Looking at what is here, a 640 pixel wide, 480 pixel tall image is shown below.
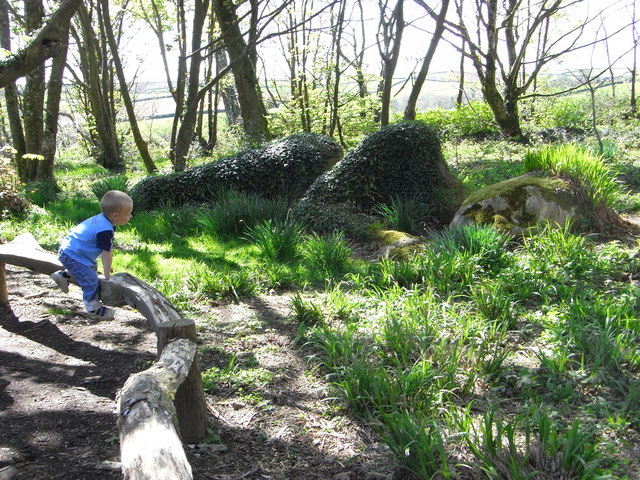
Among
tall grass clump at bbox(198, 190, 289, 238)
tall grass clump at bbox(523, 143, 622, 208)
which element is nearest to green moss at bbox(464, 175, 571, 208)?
tall grass clump at bbox(523, 143, 622, 208)

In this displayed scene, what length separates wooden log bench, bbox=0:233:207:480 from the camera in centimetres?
163

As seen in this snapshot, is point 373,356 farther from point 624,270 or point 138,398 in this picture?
point 624,270

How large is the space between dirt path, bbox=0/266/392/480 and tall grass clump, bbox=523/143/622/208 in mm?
3821

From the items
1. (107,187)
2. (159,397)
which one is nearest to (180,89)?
(107,187)

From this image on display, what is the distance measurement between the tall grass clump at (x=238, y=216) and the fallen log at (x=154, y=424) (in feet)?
15.4

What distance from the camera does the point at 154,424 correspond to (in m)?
1.86

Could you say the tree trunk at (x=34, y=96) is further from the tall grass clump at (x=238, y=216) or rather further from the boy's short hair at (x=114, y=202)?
the boy's short hair at (x=114, y=202)

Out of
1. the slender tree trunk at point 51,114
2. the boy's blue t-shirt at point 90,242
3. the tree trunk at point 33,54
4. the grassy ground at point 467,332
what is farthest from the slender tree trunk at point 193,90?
the boy's blue t-shirt at point 90,242

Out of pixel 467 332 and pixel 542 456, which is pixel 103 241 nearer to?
pixel 467 332

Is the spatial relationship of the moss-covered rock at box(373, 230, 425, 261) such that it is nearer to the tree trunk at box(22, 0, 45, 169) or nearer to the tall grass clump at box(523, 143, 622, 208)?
the tall grass clump at box(523, 143, 622, 208)

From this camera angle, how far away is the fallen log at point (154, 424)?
1.59 meters

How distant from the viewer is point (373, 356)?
12.0ft

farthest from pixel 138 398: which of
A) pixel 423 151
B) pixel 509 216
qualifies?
pixel 423 151

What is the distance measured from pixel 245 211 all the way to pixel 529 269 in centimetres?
400
